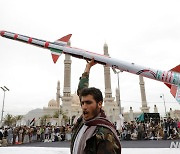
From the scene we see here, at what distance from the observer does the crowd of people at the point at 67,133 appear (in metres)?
16.2

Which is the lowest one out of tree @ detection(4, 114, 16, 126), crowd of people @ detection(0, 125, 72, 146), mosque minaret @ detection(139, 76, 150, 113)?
crowd of people @ detection(0, 125, 72, 146)

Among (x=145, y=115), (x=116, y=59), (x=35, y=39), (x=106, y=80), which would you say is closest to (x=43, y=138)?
(x=145, y=115)

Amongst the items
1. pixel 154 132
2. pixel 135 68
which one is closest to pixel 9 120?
pixel 154 132

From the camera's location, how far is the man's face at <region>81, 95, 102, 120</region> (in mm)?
1959

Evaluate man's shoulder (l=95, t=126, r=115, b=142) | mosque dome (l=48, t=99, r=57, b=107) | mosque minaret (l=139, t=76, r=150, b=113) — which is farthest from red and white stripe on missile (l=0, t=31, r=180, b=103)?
mosque dome (l=48, t=99, r=57, b=107)

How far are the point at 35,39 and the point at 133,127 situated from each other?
12240mm

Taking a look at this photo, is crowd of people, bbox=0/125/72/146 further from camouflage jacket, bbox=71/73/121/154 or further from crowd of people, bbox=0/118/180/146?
camouflage jacket, bbox=71/73/121/154

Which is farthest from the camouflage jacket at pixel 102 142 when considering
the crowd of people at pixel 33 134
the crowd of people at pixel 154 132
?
the crowd of people at pixel 33 134

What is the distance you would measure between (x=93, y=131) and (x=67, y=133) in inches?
696

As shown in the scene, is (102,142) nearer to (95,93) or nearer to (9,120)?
(95,93)

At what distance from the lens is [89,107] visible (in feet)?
6.48

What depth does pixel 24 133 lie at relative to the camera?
18.4 meters

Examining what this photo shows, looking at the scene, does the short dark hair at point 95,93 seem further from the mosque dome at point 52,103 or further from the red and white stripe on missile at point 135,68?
the mosque dome at point 52,103

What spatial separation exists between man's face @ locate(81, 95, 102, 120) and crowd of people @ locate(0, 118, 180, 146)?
14.5 m
